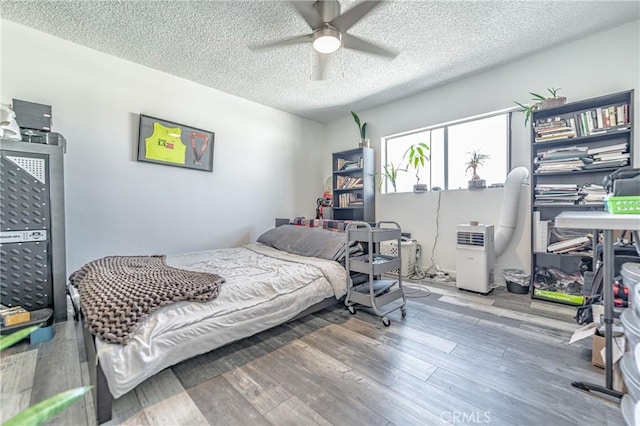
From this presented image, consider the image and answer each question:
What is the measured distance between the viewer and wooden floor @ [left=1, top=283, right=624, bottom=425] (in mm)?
1227

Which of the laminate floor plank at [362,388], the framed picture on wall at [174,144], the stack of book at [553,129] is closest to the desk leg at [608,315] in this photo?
the laminate floor plank at [362,388]

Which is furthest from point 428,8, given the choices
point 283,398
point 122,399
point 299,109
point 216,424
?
point 122,399

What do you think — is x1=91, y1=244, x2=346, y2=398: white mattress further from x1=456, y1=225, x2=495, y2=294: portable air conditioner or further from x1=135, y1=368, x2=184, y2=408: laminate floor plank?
x1=456, y1=225, x2=495, y2=294: portable air conditioner

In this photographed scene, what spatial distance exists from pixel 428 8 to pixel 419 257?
2864mm

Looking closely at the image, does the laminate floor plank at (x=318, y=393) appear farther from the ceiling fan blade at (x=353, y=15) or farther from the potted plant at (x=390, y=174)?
the potted plant at (x=390, y=174)

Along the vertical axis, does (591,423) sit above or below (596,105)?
below

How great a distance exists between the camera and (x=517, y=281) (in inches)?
112

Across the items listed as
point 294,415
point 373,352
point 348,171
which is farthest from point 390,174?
point 294,415

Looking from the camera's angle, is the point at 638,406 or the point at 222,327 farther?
the point at 222,327

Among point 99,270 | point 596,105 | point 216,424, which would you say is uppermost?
point 596,105

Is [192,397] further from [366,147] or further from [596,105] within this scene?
[596,105]

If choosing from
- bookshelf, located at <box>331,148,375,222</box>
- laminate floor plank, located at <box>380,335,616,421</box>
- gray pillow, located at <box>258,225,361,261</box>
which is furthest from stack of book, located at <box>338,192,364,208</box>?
laminate floor plank, located at <box>380,335,616,421</box>

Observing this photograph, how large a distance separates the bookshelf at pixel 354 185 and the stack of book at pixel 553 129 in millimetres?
2068

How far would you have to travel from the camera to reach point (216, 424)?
→ 1181 millimetres
